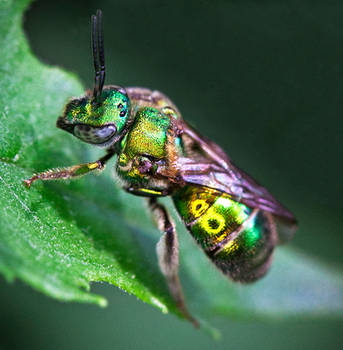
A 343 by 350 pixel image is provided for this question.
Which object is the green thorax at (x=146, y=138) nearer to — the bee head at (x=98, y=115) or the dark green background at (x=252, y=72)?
the bee head at (x=98, y=115)

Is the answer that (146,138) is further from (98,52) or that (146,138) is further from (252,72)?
(252,72)

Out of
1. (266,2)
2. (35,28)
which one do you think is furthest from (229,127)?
(35,28)

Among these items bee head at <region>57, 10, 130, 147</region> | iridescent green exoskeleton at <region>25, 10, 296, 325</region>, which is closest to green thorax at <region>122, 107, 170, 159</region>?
iridescent green exoskeleton at <region>25, 10, 296, 325</region>

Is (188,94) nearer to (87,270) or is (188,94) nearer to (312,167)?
(312,167)

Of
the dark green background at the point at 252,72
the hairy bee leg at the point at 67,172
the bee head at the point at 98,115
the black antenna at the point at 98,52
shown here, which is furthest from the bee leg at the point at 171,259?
the dark green background at the point at 252,72

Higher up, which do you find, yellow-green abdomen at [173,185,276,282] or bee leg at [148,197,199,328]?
yellow-green abdomen at [173,185,276,282]

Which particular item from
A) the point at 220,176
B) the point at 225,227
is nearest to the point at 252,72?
the point at 220,176

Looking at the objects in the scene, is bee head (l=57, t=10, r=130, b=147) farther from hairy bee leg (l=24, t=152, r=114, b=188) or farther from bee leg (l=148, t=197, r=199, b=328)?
bee leg (l=148, t=197, r=199, b=328)
